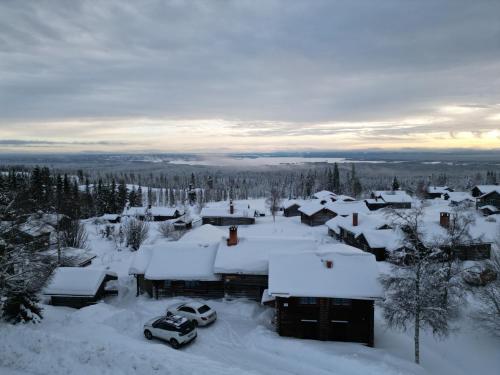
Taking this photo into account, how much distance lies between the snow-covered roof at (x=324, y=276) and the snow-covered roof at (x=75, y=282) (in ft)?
47.1

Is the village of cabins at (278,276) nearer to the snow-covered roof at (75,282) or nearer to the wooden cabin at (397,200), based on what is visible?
the snow-covered roof at (75,282)

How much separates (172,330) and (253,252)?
392 inches

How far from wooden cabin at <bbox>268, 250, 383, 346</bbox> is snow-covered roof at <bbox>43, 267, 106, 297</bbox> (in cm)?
1457

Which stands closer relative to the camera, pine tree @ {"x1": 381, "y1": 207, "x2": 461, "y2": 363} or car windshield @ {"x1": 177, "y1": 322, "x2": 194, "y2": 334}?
pine tree @ {"x1": 381, "y1": 207, "x2": 461, "y2": 363}

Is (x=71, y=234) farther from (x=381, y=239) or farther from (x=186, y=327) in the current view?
(x=381, y=239)

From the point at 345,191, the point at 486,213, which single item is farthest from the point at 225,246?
the point at 345,191

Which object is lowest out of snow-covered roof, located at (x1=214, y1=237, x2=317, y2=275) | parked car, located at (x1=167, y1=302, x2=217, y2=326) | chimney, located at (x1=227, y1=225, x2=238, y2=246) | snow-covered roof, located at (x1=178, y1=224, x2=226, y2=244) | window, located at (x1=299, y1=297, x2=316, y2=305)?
parked car, located at (x1=167, y1=302, x2=217, y2=326)

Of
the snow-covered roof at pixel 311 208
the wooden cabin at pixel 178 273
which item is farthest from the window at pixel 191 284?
the snow-covered roof at pixel 311 208

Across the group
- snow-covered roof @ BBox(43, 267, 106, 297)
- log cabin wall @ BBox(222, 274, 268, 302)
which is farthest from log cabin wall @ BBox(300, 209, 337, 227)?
snow-covered roof @ BBox(43, 267, 106, 297)

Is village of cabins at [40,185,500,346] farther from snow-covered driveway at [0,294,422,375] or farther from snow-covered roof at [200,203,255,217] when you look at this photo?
snow-covered roof at [200,203,255,217]

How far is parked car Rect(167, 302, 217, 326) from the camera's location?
21.5m

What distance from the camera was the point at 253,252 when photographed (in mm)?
27297

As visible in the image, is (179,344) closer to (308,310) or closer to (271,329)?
(271,329)

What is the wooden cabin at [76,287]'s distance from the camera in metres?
26.8
